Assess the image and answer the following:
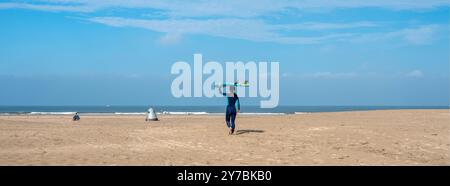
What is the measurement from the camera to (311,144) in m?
15.3

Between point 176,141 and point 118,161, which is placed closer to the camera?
point 118,161

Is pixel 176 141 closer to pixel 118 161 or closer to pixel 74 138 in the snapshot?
pixel 74 138

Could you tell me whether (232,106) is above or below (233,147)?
above

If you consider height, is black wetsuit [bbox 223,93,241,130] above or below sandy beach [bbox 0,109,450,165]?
above

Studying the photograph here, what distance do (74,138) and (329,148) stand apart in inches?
329

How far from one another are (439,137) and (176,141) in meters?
8.70

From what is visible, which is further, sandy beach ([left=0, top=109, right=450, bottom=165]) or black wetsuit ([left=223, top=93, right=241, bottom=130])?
black wetsuit ([left=223, top=93, right=241, bottom=130])

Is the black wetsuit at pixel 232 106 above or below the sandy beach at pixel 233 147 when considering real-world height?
above

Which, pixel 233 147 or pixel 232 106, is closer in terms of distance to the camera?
pixel 233 147

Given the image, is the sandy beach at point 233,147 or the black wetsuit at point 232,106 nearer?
the sandy beach at point 233,147
